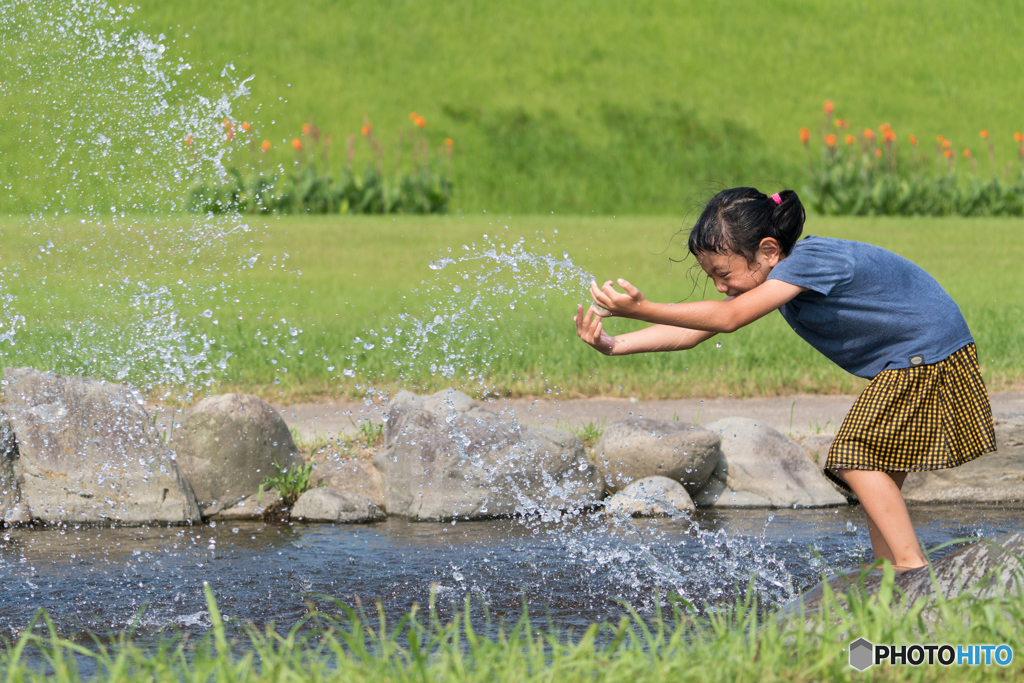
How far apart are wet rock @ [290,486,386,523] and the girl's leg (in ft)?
7.32

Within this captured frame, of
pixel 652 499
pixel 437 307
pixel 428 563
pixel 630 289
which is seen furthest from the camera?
pixel 437 307

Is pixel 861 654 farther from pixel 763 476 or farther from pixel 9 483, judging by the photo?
pixel 9 483

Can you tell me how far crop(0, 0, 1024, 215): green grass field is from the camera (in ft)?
60.8

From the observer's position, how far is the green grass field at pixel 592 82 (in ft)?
60.8

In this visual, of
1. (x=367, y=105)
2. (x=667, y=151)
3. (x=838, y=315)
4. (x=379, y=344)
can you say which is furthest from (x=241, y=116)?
(x=838, y=315)

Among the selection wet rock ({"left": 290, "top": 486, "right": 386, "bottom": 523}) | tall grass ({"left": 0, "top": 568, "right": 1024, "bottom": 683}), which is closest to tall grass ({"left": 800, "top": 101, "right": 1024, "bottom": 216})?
wet rock ({"left": 290, "top": 486, "right": 386, "bottom": 523})

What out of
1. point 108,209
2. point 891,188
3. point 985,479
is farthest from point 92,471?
point 891,188

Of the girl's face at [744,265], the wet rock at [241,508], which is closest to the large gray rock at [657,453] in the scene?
the wet rock at [241,508]

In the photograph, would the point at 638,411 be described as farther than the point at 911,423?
Yes

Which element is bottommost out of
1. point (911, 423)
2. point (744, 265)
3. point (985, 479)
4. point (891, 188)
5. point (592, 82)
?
point (985, 479)

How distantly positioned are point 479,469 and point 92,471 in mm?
1644

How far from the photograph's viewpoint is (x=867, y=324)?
134 inches

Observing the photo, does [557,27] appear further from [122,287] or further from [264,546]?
[264,546]

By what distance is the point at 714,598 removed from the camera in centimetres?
375
